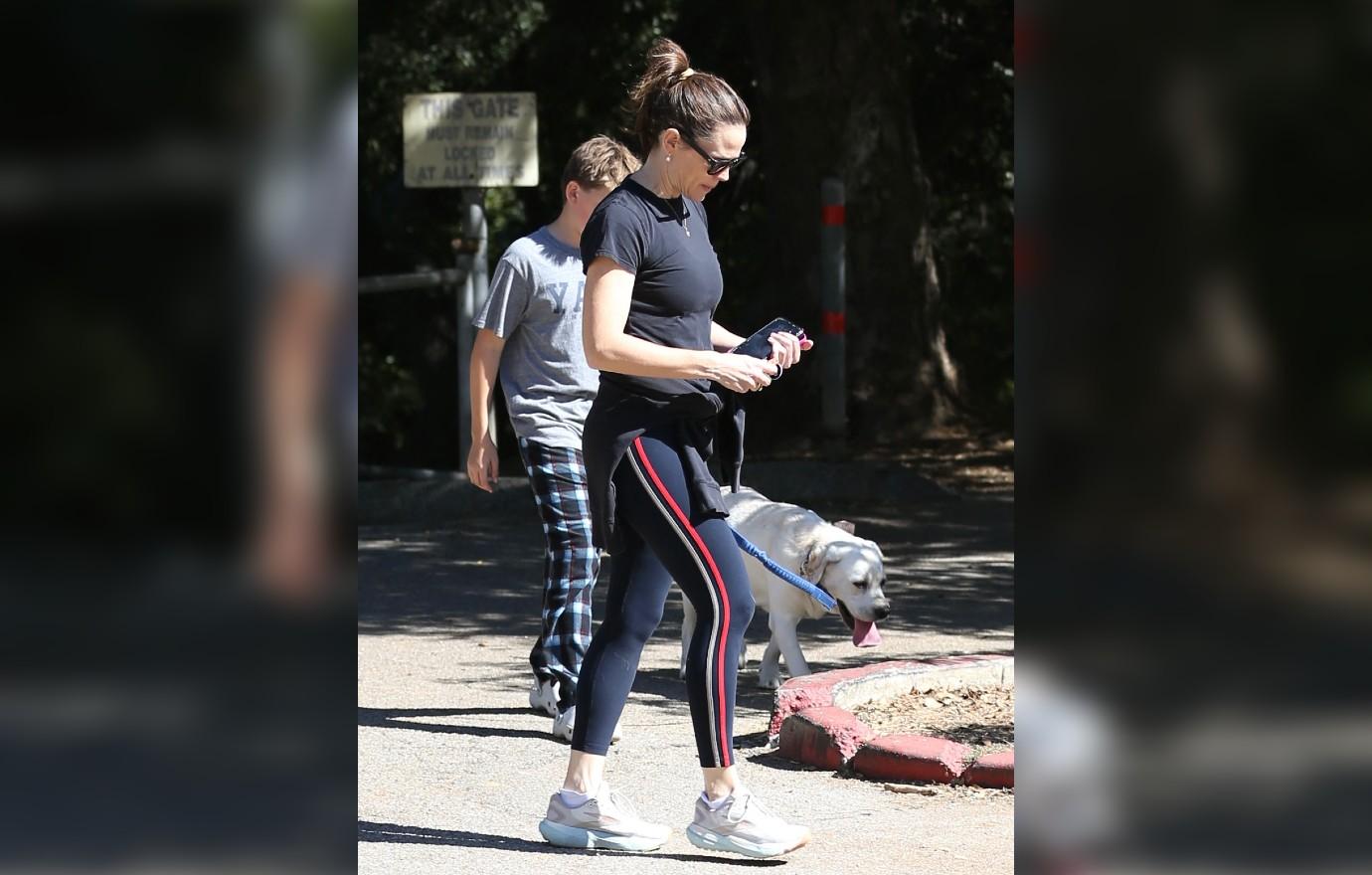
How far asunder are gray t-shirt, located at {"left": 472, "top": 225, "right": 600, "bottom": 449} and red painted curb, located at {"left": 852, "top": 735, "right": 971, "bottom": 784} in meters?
1.41

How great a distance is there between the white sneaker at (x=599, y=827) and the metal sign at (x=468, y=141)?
327 inches

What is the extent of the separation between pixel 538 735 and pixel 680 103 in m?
2.53

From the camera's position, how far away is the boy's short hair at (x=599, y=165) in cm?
554

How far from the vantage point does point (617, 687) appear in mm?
4555

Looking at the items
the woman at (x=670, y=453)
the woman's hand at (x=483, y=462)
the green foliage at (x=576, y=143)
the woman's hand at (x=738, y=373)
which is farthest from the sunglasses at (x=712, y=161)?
the green foliage at (x=576, y=143)

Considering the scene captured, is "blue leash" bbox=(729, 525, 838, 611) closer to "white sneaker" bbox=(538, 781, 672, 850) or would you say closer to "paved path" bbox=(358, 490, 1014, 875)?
"paved path" bbox=(358, 490, 1014, 875)

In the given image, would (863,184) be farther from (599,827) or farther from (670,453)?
(599,827)

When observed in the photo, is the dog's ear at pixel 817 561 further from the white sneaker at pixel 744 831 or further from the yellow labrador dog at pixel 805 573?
the white sneaker at pixel 744 831

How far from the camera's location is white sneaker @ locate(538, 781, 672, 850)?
449 cm
